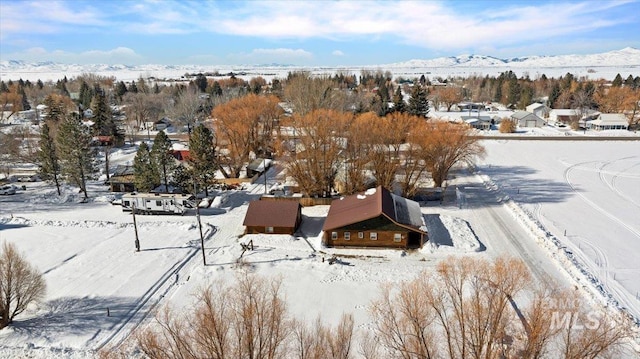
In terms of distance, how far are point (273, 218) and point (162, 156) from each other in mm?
14451

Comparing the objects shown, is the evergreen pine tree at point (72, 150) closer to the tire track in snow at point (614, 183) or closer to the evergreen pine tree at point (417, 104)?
the tire track in snow at point (614, 183)

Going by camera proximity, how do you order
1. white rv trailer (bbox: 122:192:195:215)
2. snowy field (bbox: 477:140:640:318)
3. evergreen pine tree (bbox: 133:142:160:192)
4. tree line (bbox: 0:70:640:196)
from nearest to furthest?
snowy field (bbox: 477:140:640:318), white rv trailer (bbox: 122:192:195:215), tree line (bbox: 0:70:640:196), evergreen pine tree (bbox: 133:142:160:192)

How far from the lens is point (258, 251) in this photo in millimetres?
27438

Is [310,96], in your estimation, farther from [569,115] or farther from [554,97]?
[554,97]

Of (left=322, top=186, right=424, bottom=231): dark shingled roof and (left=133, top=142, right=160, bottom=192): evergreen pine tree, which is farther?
(left=133, top=142, right=160, bottom=192): evergreen pine tree

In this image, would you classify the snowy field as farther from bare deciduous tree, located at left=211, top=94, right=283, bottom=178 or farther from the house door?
bare deciduous tree, located at left=211, top=94, right=283, bottom=178

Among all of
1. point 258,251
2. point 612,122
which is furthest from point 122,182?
point 612,122

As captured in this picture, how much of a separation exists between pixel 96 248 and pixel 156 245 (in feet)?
12.6

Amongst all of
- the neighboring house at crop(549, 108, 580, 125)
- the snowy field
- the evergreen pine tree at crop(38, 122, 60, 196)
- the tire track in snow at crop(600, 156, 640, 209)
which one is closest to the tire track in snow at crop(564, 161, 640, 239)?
the snowy field

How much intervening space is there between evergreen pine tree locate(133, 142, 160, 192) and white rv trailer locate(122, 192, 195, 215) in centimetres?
287

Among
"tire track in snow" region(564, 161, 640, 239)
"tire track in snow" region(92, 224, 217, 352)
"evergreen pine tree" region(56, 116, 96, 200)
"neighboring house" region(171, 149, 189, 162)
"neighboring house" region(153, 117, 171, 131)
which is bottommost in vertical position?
"tire track in snow" region(92, 224, 217, 352)

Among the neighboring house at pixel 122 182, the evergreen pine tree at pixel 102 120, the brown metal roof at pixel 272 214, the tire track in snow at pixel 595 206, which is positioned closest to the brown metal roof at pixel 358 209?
the brown metal roof at pixel 272 214

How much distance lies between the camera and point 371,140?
3719 centimetres

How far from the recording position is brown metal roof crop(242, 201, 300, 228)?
29.8m
